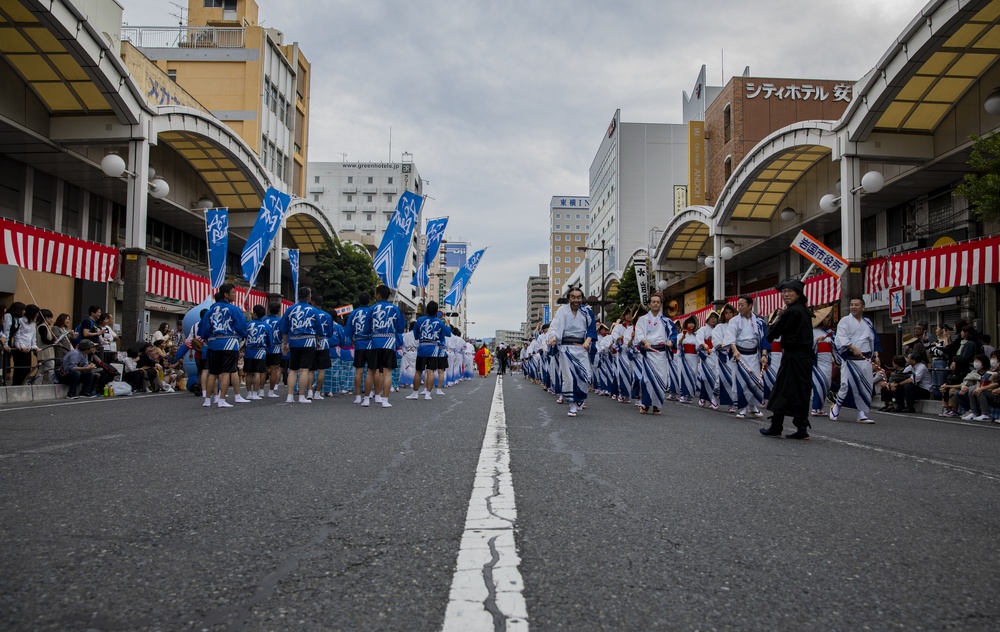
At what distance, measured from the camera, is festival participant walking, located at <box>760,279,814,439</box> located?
7184 mm

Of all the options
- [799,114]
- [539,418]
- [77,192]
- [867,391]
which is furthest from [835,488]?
[799,114]

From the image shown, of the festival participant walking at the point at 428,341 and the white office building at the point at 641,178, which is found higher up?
the white office building at the point at 641,178

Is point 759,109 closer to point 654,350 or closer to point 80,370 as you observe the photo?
point 654,350

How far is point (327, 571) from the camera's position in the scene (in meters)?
2.49

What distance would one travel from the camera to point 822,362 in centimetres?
1151

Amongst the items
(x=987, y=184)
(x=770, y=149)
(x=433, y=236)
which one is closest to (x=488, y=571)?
(x=987, y=184)

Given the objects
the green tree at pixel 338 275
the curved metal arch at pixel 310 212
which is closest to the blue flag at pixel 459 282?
the curved metal arch at pixel 310 212

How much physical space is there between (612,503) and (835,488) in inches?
59.6

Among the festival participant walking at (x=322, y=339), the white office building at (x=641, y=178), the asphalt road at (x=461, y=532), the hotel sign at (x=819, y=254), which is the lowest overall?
the asphalt road at (x=461, y=532)

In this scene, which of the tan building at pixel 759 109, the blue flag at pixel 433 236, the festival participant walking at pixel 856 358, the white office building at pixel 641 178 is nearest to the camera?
the festival participant walking at pixel 856 358

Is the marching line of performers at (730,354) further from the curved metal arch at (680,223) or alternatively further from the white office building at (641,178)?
the white office building at (641,178)

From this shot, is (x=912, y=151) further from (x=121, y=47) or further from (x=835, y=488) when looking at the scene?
(x=121, y=47)

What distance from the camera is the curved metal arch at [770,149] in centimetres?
2055

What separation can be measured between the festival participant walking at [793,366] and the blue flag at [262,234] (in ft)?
43.5
